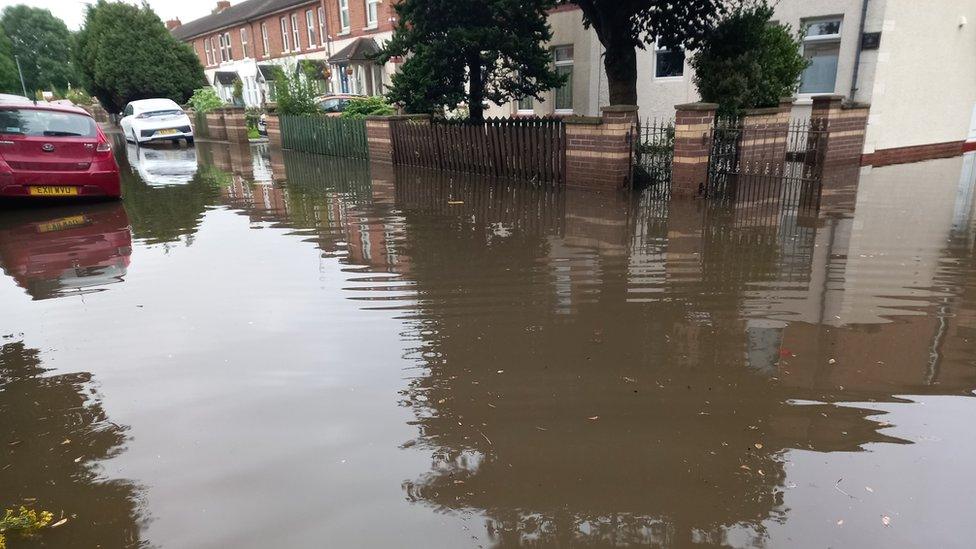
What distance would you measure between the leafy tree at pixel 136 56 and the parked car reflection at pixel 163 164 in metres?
11.2

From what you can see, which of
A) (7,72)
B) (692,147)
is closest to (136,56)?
(692,147)

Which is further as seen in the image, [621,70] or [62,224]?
[621,70]

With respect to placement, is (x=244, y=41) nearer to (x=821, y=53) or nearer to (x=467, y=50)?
(x=467, y=50)

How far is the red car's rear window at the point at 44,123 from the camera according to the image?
373 inches

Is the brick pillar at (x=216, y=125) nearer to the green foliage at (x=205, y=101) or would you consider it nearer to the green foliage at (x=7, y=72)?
the green foliage at (x=205, y=101)

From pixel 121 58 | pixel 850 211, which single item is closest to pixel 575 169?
pixel 850 211

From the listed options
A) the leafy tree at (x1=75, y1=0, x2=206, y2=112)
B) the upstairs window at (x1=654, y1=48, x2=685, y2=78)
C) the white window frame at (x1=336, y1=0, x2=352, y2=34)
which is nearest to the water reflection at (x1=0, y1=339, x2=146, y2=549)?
the upstairs window at (x1=654, y1=48, x2=685, y2=78)

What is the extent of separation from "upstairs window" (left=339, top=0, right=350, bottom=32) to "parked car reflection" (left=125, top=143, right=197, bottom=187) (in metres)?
14.0

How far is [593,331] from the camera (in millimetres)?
4762

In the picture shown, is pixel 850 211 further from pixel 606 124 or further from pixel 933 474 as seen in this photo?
pixel 933 474

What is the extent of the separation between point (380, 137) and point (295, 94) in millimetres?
7037

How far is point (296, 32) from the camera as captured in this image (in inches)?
1577

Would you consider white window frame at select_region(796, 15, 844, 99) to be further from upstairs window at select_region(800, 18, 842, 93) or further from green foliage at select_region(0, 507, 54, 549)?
green foliage at select_region(0, 507, 54, 549)

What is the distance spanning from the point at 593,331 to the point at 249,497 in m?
2.71
